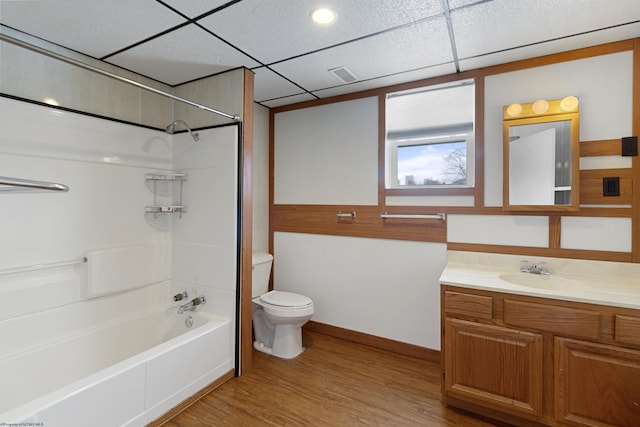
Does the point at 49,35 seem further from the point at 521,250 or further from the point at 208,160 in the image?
the point at 521,250

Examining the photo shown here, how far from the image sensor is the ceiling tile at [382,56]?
185 cm

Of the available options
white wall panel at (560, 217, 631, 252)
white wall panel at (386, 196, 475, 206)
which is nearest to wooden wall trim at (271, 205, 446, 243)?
white wall panel at (386, 196, 475, 206)

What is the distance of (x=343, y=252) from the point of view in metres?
2.93

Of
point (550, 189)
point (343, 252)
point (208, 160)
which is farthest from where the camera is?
point (343, 252)

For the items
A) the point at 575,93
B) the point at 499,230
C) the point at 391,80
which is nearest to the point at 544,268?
the point at 499,230

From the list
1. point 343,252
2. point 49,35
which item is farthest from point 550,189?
point 49,35

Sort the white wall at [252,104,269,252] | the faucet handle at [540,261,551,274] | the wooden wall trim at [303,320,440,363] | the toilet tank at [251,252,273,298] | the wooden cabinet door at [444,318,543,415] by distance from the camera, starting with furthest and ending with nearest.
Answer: the white wall at [252,104,269,252] < the toilet tank at [251,252,273,298] < the wooden wall trim at [303,320,440,363] < the faucet handle at [540,261,551,274] < the wooden cabinet door at [444,318,543,415]

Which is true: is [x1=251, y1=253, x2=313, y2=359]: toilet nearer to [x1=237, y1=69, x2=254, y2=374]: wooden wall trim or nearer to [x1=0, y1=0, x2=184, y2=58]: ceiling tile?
[x1=237, y1=69, x2=254, y2=374]: wooden wall trim

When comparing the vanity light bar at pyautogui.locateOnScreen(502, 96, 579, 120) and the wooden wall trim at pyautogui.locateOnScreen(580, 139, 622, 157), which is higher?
the vanity light bar at pyautogui.locateOnScreen(502, 96, 579, 120)

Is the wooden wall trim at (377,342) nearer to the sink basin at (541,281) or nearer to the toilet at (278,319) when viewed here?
the toilet at (278,319)

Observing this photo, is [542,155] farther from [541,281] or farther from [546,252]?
[541,281]

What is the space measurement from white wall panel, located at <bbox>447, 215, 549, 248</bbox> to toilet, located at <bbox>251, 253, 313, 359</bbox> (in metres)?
1.35

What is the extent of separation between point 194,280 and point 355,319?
1.47 m

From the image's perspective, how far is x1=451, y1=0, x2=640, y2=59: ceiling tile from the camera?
1.58m
